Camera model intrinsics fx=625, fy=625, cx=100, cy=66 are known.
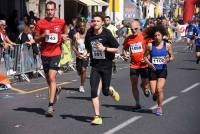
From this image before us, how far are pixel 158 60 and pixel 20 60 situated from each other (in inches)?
293

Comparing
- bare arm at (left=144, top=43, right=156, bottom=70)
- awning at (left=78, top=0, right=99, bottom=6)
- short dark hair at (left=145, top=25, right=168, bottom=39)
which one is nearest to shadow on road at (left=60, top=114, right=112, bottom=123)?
bare arm at (left=144, top=43, right=156, bottom=70)

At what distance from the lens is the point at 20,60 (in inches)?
701

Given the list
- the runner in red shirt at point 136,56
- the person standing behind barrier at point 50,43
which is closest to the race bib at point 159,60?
the runner in red shirt at point 136,56

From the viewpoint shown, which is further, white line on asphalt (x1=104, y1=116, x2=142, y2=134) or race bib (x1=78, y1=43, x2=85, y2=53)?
race bib (x1=78, y1=43, x2=85, y2=53)

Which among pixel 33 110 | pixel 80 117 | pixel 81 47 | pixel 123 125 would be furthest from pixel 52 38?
pixel 81 47

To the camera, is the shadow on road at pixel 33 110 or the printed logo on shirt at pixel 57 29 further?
the shadow on road at pixel 33 110

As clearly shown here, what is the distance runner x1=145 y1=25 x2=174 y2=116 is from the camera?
36.4 ft

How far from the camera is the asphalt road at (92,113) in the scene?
31.7 ft

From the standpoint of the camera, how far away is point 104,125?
1000 centimetres

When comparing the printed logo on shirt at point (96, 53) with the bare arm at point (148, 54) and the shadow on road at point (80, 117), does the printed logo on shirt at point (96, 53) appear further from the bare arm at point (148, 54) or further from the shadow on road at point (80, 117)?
the bare arm at point (148, 54)

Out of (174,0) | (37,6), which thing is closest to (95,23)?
(37,6)

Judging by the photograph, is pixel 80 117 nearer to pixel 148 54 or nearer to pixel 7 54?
pixel 148 54

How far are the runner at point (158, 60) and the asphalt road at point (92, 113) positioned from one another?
46 centimetres

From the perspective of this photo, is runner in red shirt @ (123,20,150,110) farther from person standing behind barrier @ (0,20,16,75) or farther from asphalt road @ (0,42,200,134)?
person standing behind barrier @ (0,20,16,75)
